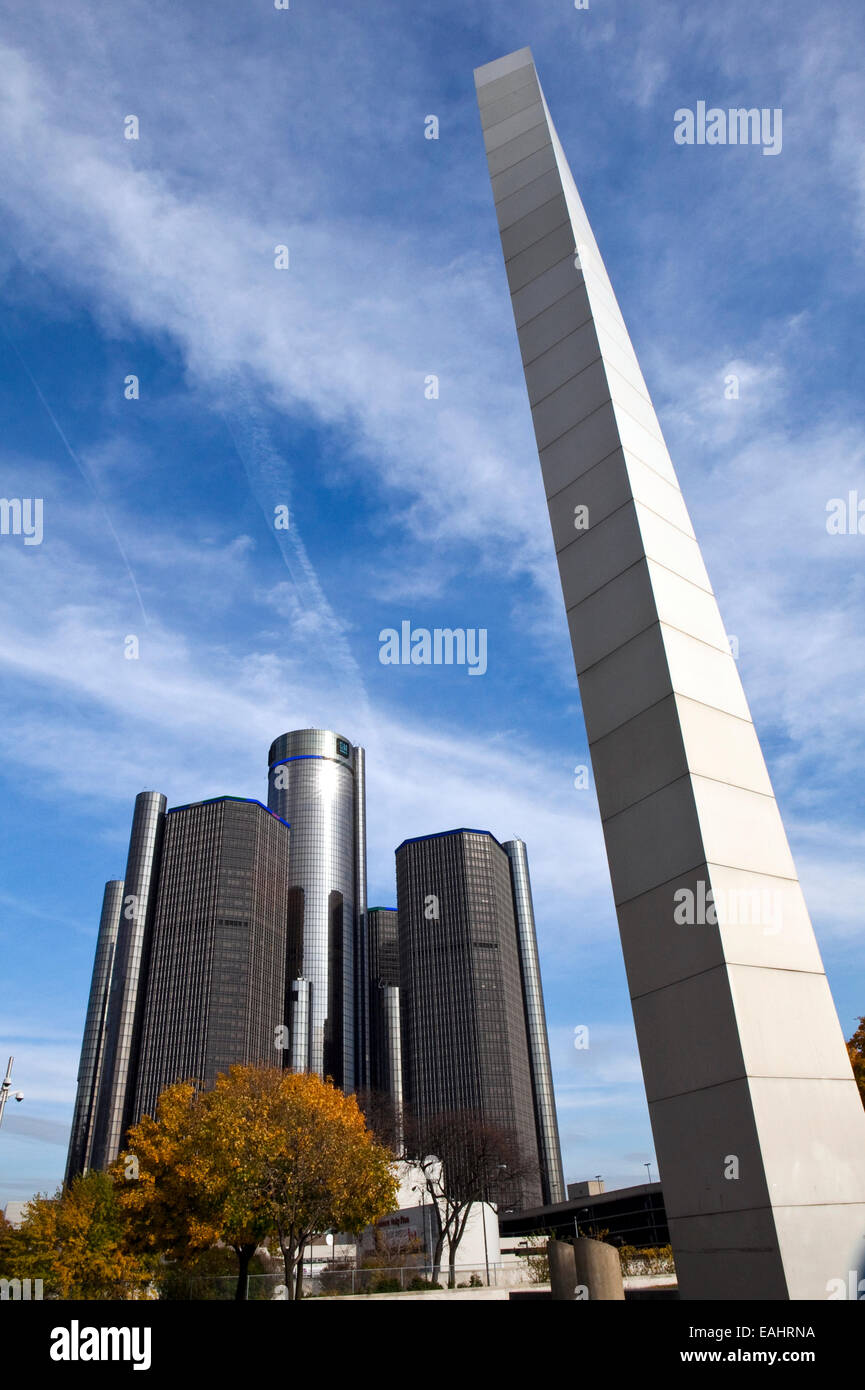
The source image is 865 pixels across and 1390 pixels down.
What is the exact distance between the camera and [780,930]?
923cm

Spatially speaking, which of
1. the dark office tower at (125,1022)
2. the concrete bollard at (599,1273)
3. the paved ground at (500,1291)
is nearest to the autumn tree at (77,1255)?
the paved ground at (500,1291)

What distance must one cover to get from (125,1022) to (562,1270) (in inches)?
6893

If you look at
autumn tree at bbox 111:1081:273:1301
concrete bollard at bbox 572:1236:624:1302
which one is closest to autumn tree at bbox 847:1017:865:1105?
concrete bollard at bbox 572:1236:624:1302

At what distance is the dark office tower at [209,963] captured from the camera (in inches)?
6649

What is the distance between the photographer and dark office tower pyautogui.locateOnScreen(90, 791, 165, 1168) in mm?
171000

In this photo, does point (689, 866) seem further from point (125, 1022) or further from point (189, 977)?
point (125, 1022)

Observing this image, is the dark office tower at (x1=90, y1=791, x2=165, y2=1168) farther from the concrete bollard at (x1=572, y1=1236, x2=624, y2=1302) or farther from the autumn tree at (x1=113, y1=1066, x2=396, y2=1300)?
the concrete bollard at (x1=572, y1=1236, x2=624, y2=1302)

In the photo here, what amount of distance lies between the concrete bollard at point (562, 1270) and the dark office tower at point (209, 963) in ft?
500

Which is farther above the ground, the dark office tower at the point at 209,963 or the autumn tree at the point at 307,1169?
the dark office tower at the point at 209,963

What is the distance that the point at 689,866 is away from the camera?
360 inches

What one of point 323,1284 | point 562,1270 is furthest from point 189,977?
point 562,1270

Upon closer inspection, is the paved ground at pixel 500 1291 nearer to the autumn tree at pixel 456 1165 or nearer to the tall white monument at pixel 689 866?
the autumn tree at pixel 456 1165
